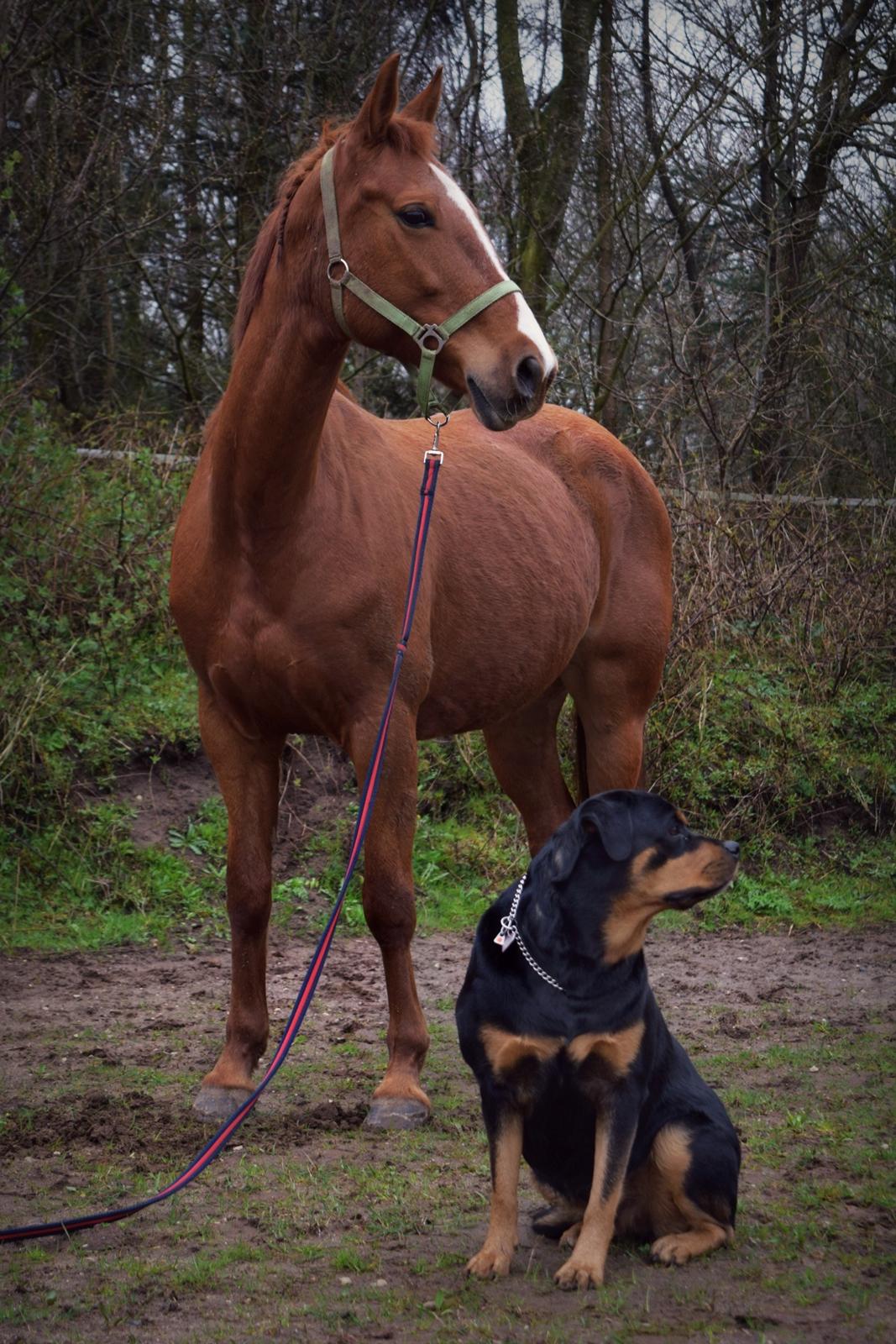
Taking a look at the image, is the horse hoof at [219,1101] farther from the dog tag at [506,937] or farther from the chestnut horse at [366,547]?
the dog tag at [506,937]

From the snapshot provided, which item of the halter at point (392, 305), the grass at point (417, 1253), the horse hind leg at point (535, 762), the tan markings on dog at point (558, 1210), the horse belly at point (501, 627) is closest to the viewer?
the grass at point (417, 1253)

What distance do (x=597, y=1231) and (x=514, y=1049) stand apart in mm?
446

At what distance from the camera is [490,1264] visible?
3172mm

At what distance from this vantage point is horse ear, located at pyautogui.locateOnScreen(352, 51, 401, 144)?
3.81m

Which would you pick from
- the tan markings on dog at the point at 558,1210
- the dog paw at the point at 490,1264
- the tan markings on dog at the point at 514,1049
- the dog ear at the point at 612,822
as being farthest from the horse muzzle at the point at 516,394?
the dog paw at the point at 490,1264

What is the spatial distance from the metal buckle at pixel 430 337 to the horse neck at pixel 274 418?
326 mm

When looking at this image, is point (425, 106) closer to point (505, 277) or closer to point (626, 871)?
point (505, 277)

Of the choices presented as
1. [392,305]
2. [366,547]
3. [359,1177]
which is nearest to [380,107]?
[392,305]

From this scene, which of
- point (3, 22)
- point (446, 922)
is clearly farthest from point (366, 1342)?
point (3, 22)

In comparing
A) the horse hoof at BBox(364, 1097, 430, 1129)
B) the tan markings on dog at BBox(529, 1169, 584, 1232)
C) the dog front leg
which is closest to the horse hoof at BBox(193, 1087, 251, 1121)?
the horse hoof at BBox(364, 1097, 430, 1129)

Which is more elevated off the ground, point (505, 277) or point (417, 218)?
point (417, 218)

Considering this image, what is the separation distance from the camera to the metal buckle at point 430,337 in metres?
3.86

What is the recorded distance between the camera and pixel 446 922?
24.7ft

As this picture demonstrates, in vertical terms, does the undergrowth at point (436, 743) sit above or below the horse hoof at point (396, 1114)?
above
